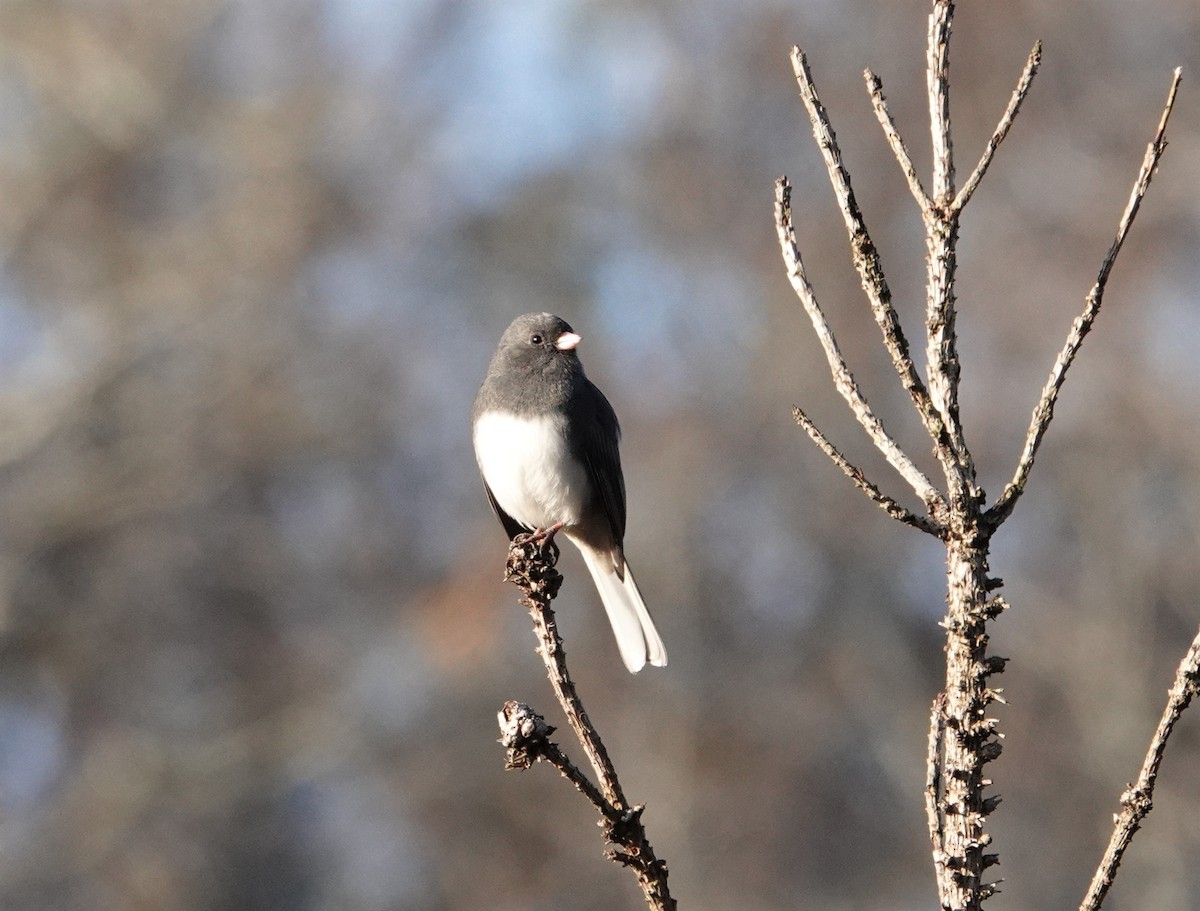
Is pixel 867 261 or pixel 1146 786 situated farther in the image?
pixel 867 261

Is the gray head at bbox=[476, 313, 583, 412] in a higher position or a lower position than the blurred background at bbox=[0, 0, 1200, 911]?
lower

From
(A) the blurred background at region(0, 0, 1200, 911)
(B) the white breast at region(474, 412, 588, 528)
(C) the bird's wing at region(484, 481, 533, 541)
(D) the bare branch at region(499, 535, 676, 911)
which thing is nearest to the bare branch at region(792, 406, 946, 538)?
(D) the bare branch at region(499, 535, 676, 911)

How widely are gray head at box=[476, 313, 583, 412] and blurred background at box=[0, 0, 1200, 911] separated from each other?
8306 millimetres

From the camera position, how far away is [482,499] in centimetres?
1627

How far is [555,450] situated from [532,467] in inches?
3.2

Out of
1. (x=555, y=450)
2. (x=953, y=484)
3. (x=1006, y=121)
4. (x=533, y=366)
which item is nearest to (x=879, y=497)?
(x=953, y=484)

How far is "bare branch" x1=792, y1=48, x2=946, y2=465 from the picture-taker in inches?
65.7

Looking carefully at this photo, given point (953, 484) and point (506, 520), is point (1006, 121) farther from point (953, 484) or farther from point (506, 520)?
point (506, 520)

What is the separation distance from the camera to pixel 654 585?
14.2 m

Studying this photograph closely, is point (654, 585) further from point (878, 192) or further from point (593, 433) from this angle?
point (593, 433)

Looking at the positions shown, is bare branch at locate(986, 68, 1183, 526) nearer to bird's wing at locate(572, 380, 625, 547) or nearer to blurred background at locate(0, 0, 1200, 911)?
bird's wing at locate(572, 380, 625, 547)

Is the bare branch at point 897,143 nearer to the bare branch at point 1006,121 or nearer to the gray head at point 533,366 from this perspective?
the bare branch at point 1006,121

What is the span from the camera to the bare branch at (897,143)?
1717 millimetres

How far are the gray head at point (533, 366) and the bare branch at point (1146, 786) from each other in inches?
102
